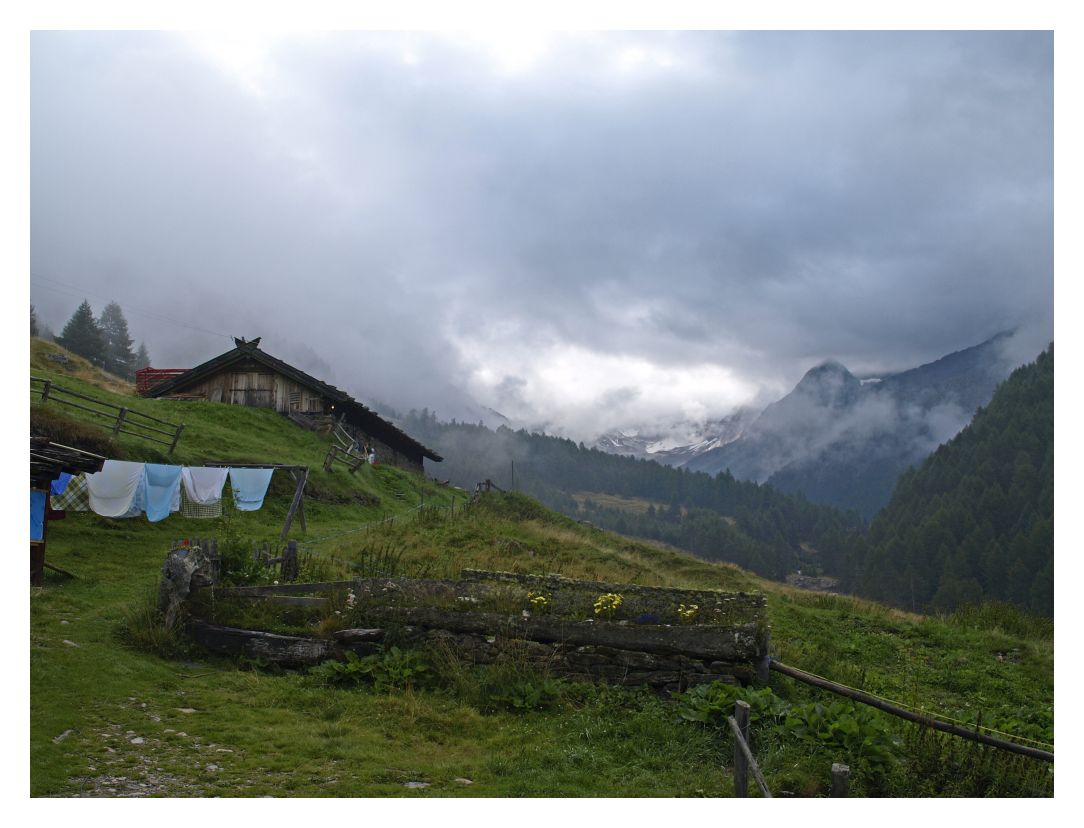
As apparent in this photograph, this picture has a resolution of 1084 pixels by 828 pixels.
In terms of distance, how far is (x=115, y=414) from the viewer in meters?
27.3

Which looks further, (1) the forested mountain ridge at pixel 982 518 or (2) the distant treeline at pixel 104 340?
(1) the forested mountain ridge at pixel 982 518

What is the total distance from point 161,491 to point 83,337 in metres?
81.9

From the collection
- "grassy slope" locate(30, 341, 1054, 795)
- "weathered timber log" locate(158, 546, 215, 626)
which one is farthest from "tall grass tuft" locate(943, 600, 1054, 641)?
"weathered timber log" locate(158, 546, 215, 626)

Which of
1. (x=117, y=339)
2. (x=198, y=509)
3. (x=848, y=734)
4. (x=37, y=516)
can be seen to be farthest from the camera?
(x=117, y=339)

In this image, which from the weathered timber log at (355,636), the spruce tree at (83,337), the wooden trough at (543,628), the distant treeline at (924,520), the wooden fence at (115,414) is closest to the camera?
the wooden trough at (543,628)

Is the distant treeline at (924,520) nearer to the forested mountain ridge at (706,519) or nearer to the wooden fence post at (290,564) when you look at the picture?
the forested mountain ridge at (706,519)

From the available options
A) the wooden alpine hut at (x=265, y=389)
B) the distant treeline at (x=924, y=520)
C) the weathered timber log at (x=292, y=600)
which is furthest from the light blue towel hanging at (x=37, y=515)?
the distant treeline at (x=924, y=520)

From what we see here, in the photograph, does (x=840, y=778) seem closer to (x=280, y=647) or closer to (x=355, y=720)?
(x=355, y=720)

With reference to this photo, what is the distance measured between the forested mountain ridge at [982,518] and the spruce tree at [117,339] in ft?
357

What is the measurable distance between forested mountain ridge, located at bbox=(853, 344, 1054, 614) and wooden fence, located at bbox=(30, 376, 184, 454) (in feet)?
283

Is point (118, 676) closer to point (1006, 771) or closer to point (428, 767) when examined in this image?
point (428, 767)

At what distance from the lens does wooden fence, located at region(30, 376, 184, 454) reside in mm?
23531

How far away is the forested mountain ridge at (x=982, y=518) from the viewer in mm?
97750

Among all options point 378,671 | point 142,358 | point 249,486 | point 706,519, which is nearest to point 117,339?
point 142,358
